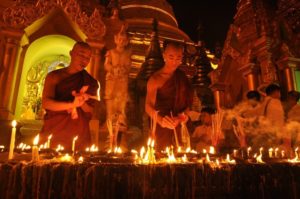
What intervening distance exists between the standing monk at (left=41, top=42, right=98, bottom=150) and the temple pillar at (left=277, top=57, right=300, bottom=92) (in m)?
7.60

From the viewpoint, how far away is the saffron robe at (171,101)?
14.7 feet

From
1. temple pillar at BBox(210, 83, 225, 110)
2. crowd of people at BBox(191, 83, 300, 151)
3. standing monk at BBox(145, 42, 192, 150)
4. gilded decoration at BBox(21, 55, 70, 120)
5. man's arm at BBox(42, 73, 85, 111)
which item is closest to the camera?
man's arm at BBox(42, 73, 85, 111)

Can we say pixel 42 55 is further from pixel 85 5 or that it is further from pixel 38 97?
pixel 85 5

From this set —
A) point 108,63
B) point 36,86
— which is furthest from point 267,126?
point 36,86

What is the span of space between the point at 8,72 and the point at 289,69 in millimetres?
9180

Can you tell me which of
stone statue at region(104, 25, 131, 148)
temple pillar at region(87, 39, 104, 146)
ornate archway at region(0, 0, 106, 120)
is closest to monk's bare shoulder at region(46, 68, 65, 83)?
stone statue at region(104, 25, 131, 148)

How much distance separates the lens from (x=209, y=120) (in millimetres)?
7223

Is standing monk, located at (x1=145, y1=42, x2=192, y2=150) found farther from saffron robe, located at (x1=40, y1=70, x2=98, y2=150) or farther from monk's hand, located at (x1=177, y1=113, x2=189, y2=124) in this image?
saffron robe, located at (x1=40, y1=70, x2=98, y2=150)

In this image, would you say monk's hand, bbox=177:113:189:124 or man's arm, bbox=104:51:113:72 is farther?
man's arm, bbox=104:51:113:72

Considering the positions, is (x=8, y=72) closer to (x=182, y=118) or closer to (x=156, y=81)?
(x=156, y=81)

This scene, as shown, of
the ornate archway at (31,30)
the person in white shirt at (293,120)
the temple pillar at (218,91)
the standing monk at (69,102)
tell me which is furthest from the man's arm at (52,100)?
the temple pillar at (218,91)

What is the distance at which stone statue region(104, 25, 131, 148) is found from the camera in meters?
8.18

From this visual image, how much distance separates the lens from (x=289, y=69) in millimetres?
9891

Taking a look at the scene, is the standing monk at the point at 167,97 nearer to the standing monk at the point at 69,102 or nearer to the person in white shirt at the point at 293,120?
the standing monk at the point at 69,102
